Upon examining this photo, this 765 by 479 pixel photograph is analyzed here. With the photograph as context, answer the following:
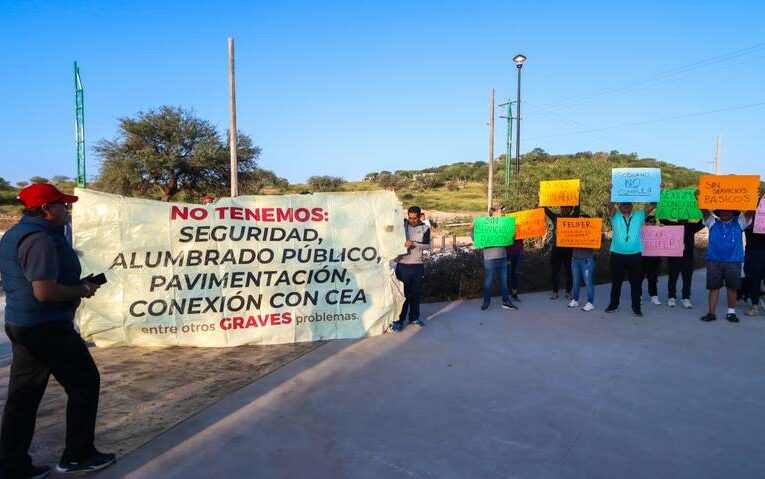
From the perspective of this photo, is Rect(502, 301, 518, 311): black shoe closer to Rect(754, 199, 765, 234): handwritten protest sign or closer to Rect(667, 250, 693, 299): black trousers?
Rect(667, 250, 693, 299): black trousers

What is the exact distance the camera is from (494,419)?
13.3ft

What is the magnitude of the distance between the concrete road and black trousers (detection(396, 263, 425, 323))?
66 centimetres

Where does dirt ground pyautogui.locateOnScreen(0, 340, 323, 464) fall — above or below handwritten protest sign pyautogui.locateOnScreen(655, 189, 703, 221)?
below

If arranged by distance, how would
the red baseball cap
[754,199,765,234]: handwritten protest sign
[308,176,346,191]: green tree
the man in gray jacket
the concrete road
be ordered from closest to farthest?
the red baseball cap, the concrete road, the man in gray jacket, [754,199,765,234]: handwritten protest sign, [308,176,346,191]: green tree

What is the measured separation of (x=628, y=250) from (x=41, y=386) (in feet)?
24.8

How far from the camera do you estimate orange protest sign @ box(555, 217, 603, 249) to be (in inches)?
319

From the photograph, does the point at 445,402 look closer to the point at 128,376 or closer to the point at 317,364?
the point at 317,364

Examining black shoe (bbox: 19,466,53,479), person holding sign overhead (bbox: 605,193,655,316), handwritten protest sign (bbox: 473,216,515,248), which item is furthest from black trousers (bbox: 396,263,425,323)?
black shoe (bbox: 19,466,53,479)

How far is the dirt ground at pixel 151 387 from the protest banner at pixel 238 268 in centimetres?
28

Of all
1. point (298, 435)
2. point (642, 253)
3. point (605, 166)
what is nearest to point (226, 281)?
point (298, 435)

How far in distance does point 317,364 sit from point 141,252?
2.58 m

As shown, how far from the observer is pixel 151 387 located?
15.6 ft

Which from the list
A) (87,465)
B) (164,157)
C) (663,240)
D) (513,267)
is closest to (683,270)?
(663,240)

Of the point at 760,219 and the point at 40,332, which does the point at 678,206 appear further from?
the point at 40,332
